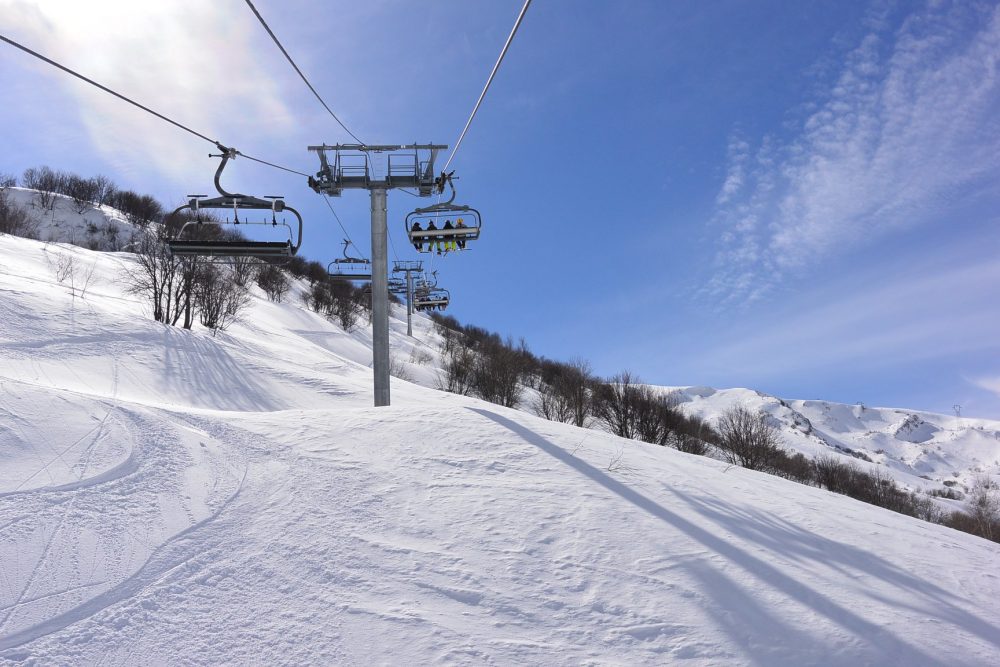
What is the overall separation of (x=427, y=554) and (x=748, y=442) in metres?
29.6

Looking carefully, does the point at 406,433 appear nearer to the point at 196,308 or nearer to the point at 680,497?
the point at 680,497

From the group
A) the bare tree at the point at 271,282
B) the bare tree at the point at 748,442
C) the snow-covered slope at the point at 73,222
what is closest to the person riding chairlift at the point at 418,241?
the bare tree at the point at 748,442

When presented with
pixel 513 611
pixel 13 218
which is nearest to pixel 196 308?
pixel 513 611

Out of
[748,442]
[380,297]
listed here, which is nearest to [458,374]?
[748,442]

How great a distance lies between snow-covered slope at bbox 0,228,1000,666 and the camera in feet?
10.3

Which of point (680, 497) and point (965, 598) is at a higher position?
point (680, 497)

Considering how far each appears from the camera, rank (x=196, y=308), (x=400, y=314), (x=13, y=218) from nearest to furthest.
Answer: (x=196, y=308), (x=13, y=218), (x=400, y=314)

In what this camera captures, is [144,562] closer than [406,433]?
Yes

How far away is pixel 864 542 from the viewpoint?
505cm

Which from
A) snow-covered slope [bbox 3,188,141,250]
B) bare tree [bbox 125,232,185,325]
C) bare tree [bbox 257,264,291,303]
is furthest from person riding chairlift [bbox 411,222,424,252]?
snow-covered slope [bbox 3,188,141,250]

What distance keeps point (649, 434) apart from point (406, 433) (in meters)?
24.0

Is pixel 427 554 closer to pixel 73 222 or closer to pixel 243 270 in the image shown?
pixel 243 270

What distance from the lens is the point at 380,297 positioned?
39.6 feet

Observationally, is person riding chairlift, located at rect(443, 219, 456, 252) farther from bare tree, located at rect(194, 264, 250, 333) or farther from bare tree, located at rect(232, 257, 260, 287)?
bare tree, located at rect(232, 257, 260, 287)
